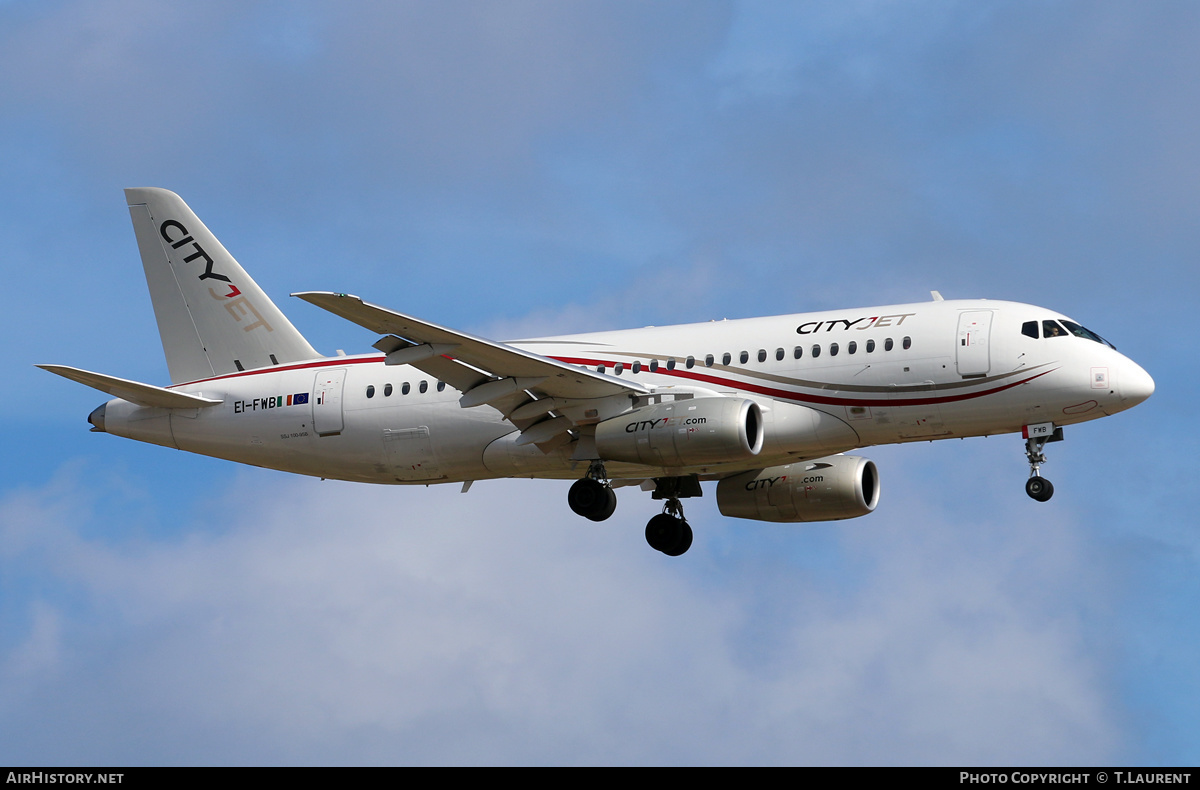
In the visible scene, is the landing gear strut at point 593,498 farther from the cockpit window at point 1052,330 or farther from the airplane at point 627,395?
the cockpit window at point 1052,330

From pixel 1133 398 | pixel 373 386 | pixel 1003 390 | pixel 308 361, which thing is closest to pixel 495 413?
pixel 373 386

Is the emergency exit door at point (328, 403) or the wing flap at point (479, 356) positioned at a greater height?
the emergency exit door at point (328, 403)

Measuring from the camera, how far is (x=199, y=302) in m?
45.5

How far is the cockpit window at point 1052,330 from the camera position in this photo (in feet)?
120

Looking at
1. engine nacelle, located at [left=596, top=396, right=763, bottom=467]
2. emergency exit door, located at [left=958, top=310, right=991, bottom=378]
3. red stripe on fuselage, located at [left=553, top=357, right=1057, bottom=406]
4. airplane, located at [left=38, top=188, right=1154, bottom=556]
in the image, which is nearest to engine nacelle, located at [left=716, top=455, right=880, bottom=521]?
airplane, located at [left=38, top=188, right=1154, bottom=556]

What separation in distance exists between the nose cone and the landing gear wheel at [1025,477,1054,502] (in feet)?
8.20

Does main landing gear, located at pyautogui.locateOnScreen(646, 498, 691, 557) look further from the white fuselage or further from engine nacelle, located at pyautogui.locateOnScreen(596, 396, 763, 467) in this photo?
engine nacelle, located at pyautogui.locateOnScreen(596, 396, 763, 467)

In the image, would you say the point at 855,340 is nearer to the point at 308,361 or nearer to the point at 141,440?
the point at 308,361

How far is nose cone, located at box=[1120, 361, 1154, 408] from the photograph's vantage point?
3594 centimetres

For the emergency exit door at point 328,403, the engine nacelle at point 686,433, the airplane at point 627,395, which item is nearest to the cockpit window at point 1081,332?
the airplane at point 627,395

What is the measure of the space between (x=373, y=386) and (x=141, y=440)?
23.4 ft

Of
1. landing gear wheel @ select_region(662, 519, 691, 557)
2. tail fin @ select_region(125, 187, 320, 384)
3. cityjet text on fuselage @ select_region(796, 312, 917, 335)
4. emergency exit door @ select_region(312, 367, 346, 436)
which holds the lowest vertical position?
landing gear wheel @ select_region(662, 519, 691, 557)

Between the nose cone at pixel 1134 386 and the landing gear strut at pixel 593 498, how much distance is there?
12.2m
